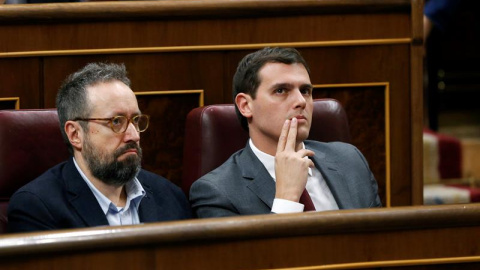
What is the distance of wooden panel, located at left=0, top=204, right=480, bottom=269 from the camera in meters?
0.62

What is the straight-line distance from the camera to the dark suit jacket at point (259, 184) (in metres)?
0.90

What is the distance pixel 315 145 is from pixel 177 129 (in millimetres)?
159

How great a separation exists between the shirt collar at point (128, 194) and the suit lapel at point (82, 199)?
1 centimetres

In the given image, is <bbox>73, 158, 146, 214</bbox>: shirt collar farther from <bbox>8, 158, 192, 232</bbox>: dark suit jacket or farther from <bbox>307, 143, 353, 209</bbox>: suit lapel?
<bbox>307, 143, 353, 209</bbox>: suit lapel

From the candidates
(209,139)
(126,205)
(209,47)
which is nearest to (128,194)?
(126,205)

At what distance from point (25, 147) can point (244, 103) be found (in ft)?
0.72

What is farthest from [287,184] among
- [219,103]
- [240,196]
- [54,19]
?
[54,19]

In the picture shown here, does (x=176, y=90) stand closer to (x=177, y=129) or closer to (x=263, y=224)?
(x=177, y=129)

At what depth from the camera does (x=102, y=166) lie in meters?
0.86

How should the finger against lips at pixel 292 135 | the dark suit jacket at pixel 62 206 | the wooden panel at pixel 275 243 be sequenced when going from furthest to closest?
the finger against lips at pixel 292 135 < the dark suit jacket at pixel 62 206 < the wooden panel at pixel 275 243

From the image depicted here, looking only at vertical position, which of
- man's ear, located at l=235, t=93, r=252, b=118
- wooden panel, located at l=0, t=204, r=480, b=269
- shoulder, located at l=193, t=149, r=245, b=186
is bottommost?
wooden panel, located at l=0, t=204, r=480, b=269

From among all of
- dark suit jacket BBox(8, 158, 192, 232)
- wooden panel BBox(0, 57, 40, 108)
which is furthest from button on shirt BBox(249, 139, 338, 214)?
wooden panel BBox(0, 57, 40, 108)

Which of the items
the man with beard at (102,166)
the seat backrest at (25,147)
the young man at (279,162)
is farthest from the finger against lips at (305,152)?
the seat backrest at (25,147)

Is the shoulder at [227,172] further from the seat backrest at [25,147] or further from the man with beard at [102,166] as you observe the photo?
the seat backrest at [25,147]
